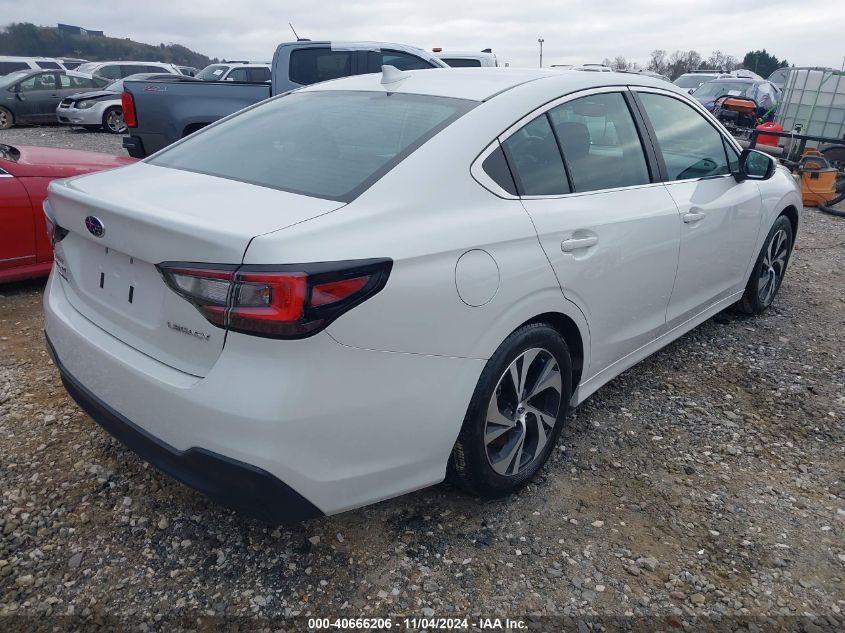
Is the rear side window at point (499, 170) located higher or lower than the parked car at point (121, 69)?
higher

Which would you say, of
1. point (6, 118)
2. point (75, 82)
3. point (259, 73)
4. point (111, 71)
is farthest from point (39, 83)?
point (259, 73)

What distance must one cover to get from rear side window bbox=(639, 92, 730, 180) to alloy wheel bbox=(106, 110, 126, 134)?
1479 cm

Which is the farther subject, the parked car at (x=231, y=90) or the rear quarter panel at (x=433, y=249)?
the parked car at (x=231, y=90)

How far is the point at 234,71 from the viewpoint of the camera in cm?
1698

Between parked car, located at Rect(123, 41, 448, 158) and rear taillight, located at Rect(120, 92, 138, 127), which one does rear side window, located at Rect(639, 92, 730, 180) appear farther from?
rear taillight, located at Rect(120, 92, 138, 127)

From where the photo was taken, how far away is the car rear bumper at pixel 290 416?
176cm

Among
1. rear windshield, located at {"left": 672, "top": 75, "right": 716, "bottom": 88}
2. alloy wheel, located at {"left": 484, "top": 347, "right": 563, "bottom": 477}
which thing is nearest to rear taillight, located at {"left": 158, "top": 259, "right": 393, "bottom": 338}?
alloy wheel, located at {"left": 484, "top": 347, "right": 563, "bottom": 477}

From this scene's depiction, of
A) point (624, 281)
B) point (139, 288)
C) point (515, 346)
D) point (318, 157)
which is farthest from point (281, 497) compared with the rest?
point (624, 281)

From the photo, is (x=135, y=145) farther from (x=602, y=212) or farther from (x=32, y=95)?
(x=32, y=95)

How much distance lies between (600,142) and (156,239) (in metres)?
1.95

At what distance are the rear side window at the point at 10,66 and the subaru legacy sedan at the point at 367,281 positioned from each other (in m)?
21.2

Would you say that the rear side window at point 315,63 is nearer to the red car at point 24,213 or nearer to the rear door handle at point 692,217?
the red car at point 24,213

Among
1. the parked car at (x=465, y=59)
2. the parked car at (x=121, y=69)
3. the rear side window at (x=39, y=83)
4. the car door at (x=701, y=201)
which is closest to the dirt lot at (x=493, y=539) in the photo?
the car door at (x=701, y=201)

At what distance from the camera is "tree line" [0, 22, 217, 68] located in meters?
54.2
